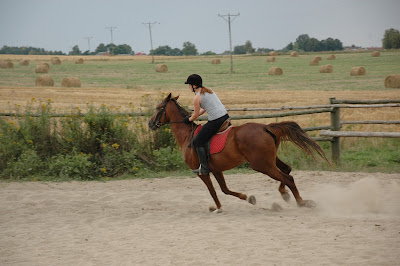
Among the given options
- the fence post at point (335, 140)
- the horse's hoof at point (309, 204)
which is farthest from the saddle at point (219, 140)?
the fence post at point (335, 140)

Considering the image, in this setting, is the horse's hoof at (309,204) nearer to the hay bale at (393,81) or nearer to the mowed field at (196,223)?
the mowed field at (196,223)

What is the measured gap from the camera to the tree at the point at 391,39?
84062 mm

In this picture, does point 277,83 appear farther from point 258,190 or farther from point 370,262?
point 370,262

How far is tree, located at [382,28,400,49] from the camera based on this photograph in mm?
84062

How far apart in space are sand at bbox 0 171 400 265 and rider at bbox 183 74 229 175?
93cm

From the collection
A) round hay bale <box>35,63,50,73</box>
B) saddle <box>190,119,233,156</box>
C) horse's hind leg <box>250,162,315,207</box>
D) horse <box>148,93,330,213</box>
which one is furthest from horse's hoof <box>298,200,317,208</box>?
round hay bale <box>35,63,50,73</box>

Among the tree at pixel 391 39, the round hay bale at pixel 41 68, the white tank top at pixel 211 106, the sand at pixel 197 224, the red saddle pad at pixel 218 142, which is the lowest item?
the sand at pixel 197 224

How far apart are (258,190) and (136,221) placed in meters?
2.59

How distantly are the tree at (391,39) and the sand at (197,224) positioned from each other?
80.6 metres

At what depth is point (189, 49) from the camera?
447ft

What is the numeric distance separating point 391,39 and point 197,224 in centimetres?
8560

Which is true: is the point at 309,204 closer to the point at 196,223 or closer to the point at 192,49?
the point at 196,223

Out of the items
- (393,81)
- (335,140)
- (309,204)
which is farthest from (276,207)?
(393,81)

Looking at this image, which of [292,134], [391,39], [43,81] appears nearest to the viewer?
[292,134]
